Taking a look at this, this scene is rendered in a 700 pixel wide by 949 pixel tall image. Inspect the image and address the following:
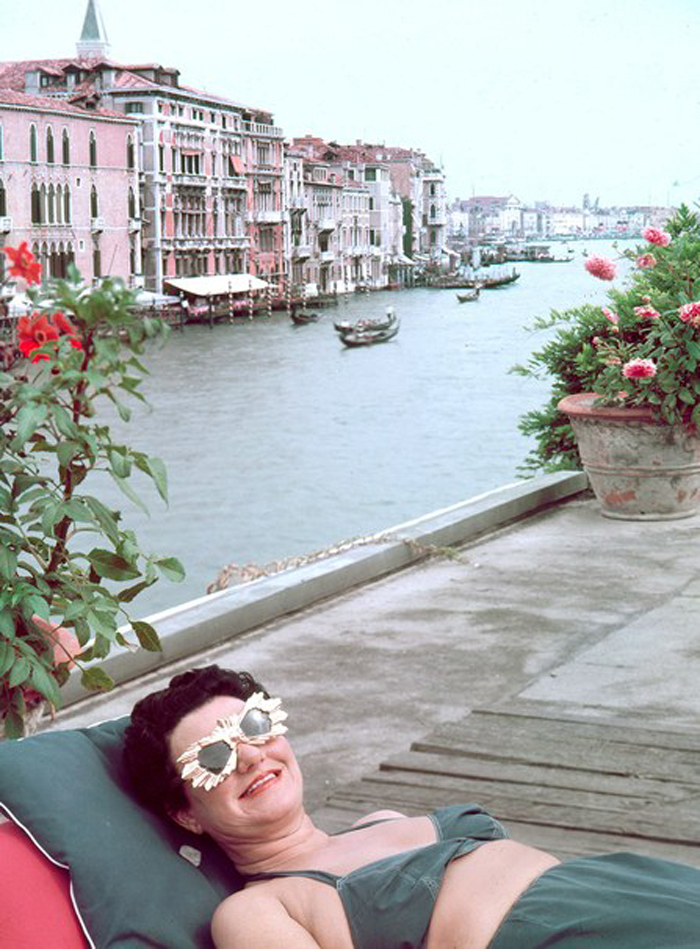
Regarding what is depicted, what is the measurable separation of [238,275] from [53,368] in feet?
266

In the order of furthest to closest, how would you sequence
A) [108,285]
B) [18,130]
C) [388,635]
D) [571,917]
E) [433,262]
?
[433,262], [18,130], [388,635], [108,285], [571,917]

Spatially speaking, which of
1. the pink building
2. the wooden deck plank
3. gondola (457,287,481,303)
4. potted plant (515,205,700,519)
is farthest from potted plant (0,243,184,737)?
gondola (457,287,481,303)

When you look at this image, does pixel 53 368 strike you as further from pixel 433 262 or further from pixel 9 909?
pixel 433 262

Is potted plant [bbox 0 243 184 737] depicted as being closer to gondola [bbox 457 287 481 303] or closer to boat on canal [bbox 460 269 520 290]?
gondola [bbox 457 287 481 303]

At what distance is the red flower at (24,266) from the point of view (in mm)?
2473

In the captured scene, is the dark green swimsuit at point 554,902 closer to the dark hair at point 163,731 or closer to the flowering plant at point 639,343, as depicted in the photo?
the dark hair at point 163,731

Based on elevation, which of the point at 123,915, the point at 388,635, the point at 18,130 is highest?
the point at 18,130

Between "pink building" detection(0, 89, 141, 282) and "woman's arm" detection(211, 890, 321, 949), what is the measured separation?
196ft

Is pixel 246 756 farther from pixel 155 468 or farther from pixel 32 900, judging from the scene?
pixel 155 468

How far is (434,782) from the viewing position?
345cm

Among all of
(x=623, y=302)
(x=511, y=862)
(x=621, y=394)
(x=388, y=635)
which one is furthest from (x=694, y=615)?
(x=511, y=862)

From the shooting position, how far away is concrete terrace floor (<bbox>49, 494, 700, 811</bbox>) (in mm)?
4422

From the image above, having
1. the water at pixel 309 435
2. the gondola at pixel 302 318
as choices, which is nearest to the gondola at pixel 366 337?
the water at pixel 309 435

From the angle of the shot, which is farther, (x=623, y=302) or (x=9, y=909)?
(x=623, y=302)
